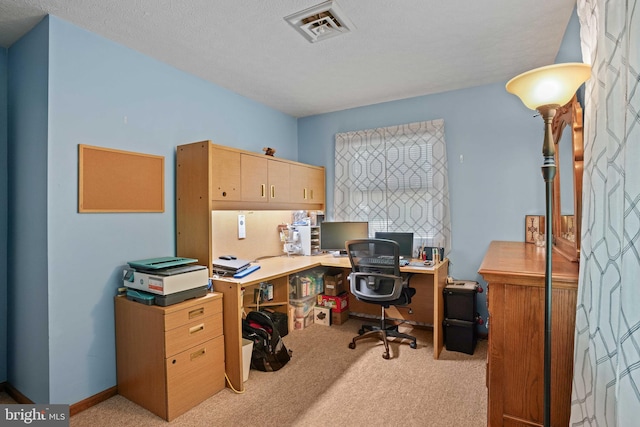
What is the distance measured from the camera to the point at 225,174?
9.16 ft

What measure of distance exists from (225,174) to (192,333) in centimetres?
129

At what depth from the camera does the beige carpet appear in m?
2.05

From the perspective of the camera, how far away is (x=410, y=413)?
211cm

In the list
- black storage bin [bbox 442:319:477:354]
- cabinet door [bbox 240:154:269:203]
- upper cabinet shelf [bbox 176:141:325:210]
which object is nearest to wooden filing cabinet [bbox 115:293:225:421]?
upper cabinet shelf [bbox 176:141:325:210]

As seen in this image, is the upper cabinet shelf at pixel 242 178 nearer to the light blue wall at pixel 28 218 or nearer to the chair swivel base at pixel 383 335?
the light blue wall at pixel 28 218

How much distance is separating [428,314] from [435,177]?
59.7 inches

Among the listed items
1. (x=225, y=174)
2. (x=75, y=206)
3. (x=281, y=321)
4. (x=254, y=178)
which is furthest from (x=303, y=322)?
(x=75, y=206)

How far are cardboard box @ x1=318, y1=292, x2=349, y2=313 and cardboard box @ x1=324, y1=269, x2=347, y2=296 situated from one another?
0.17ft

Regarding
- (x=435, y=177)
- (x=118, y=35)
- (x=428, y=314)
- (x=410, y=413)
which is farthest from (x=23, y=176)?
(x=428, y=314)

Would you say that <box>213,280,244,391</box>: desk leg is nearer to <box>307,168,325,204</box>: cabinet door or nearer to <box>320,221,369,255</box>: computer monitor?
<box>320,221,369,255</box>: computer monitor

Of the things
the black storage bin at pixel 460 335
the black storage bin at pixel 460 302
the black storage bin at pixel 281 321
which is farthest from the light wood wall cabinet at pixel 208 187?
the black storage bin at pixel 460 335

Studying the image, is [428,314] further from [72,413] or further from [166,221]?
[72,413]

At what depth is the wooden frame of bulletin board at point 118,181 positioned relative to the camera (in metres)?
2.22

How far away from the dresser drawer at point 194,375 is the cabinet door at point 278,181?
153cm
